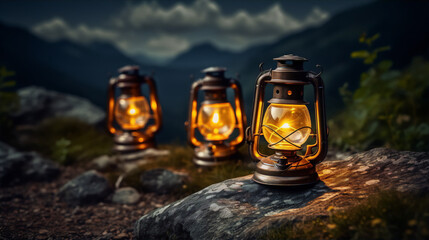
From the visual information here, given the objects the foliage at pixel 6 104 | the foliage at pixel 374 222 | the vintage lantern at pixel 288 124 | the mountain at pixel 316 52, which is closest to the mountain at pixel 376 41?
the mountain at pixel 316 52

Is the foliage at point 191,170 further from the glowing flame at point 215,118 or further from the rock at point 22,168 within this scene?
the rock at point 22,168

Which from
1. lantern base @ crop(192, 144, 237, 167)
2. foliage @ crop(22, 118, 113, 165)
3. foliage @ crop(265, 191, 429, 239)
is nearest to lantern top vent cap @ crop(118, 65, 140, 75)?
foliage @ crop(22, 118, 113, 165)

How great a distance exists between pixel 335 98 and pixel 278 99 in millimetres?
4539

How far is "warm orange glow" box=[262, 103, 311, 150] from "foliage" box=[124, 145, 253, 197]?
0.68 meters

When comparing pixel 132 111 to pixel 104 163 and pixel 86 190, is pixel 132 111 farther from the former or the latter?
pixel 86 190

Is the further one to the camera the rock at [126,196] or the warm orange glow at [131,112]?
the warm orange glow at [131,112]

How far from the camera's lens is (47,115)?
20.8 ft

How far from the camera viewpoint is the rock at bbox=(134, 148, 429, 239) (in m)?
1.94

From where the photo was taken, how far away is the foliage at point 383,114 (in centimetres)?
414

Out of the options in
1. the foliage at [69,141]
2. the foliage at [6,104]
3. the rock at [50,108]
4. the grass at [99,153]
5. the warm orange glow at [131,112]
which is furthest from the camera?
the rock at [50,108]

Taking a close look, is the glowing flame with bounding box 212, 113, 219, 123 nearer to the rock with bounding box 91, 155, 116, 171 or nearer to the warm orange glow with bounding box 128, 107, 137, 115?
the warm orange glow with bounding box 128, 107, 137, 115

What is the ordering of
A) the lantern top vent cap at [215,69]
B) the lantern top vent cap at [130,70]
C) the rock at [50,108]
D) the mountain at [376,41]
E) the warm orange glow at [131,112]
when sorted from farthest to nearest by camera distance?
the mountain at [376,41] < the rock at [50,108] < the warm orange glow at [131,112] < the lantern top vent cap at [130,70] < the lantern top vent cap at [215,69]

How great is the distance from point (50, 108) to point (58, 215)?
11.9 ft

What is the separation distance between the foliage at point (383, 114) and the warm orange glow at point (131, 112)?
281 centimetres
